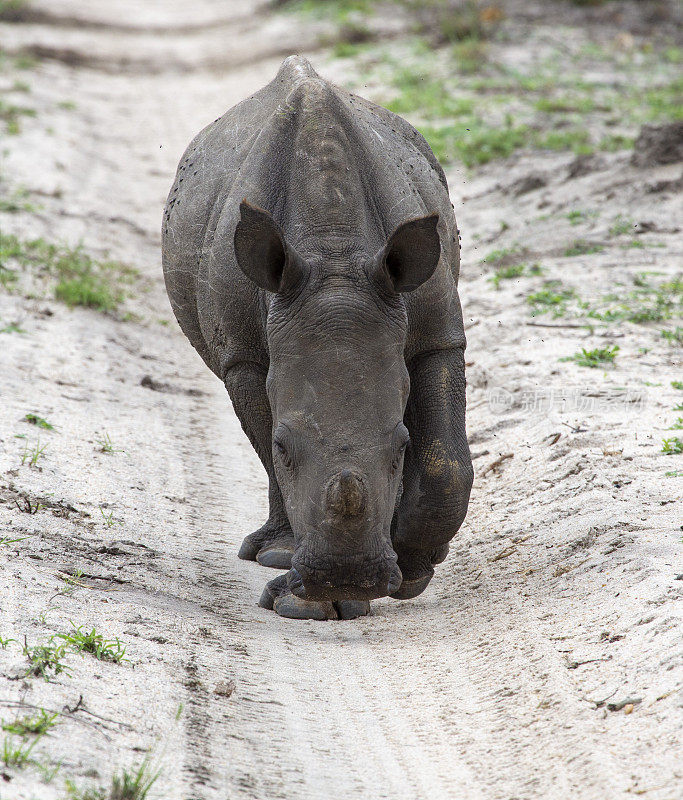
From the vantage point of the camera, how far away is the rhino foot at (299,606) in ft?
16.5

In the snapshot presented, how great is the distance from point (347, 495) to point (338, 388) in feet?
1.49

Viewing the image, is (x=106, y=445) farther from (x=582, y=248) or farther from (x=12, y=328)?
(x=582, y=248)

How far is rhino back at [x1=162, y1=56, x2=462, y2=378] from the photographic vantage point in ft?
15.4

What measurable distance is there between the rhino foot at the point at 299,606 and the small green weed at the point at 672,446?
174 cm

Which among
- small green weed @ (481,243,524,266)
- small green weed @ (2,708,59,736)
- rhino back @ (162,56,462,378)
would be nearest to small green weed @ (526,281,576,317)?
small green weed @ (481,243,524,266)

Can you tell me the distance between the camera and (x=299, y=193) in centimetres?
468

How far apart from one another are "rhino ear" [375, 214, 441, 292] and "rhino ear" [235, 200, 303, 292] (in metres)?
0.34

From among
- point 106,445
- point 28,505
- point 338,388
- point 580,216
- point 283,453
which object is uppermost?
point 338,388

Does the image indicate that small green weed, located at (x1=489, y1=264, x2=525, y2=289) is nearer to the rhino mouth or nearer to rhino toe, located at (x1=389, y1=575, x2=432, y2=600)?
rhino toe, located at (x1=389, y1=575, x2=432, y2=600)

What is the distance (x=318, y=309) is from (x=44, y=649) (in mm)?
1568

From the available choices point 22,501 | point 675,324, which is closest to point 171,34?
point 675,324

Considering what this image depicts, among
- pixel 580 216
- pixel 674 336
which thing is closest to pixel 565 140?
pixel 580 216

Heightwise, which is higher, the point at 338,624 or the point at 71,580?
the point at 71,580

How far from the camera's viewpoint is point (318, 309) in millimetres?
4305
